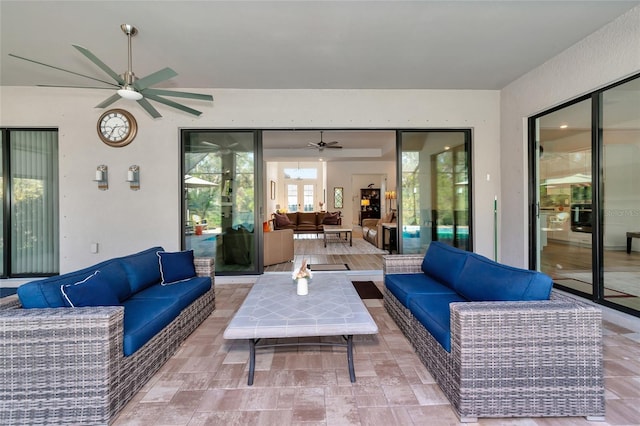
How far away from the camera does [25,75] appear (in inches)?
153

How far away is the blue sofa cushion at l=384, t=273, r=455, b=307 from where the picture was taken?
254cm

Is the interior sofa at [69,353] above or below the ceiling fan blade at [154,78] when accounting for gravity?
below

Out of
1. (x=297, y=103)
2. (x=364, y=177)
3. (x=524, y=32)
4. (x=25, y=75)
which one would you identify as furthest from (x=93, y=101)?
(x=364, y=177)

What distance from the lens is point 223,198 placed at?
4.66 meters

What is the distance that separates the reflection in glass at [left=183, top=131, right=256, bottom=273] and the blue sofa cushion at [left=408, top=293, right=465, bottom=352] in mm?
2975

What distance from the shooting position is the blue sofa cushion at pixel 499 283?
1715 mm

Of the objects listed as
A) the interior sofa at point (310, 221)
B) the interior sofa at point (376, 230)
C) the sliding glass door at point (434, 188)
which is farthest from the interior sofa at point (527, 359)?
the interior sofa at point (310, 221)

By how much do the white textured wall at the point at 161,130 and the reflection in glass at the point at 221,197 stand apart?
0.68 ft

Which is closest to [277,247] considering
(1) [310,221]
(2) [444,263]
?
(2) [444,263]

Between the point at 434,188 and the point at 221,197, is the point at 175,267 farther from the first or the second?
the point at 434,188

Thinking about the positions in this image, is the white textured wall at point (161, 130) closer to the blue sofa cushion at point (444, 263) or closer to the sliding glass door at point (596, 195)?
the sliding glass door at point (596, 195)

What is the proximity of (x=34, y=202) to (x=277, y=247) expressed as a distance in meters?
3.96

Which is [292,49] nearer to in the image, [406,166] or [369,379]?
[406,166]

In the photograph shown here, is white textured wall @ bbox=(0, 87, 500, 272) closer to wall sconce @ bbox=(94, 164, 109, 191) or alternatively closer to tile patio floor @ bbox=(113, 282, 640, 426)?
wall sconce @ bbox=(94, 164, 109, 191)
